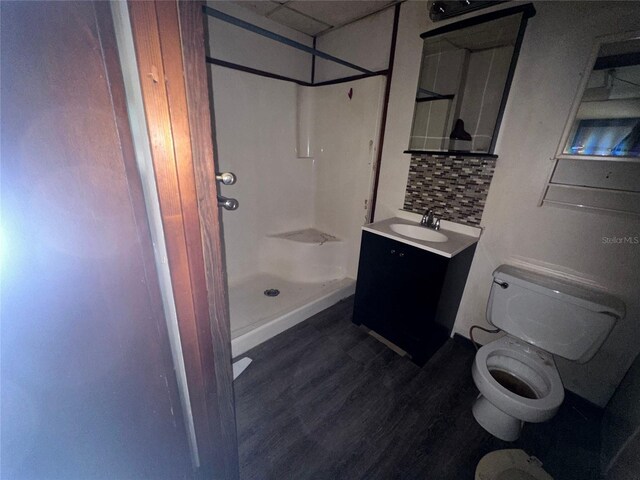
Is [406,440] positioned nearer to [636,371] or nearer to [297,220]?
[636,371]

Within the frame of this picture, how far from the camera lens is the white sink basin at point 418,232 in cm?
173

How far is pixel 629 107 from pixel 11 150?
2031 mm

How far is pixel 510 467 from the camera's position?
1140 mm

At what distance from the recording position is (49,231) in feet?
1.35

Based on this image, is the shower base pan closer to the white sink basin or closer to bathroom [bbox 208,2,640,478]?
bathroom [bbox 208,2,640,478]

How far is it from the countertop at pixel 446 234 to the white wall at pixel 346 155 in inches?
19.8

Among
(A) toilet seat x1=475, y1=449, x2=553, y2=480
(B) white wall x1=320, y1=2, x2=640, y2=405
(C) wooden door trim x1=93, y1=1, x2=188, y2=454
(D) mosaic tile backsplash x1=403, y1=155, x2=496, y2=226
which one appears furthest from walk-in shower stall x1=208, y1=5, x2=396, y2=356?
(A) toilet seat x1=475, y1=449, x2=553, y2=480

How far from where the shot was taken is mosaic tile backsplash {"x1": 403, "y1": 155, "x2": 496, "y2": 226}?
1.59 m

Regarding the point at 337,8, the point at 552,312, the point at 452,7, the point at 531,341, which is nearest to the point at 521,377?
the point at 531,341

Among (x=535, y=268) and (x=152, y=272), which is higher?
(x=152, y=272)

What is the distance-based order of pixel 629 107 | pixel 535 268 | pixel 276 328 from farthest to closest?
pixel 276 328
pixel 535 268
pixel 629 107

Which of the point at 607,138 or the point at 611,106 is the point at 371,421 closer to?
the point at 607,138

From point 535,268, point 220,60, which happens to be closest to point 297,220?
point 220,60

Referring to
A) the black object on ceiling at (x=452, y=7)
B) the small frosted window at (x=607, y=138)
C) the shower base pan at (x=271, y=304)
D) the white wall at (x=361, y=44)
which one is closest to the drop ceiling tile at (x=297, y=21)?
the white wall at (x=361, y=44)
